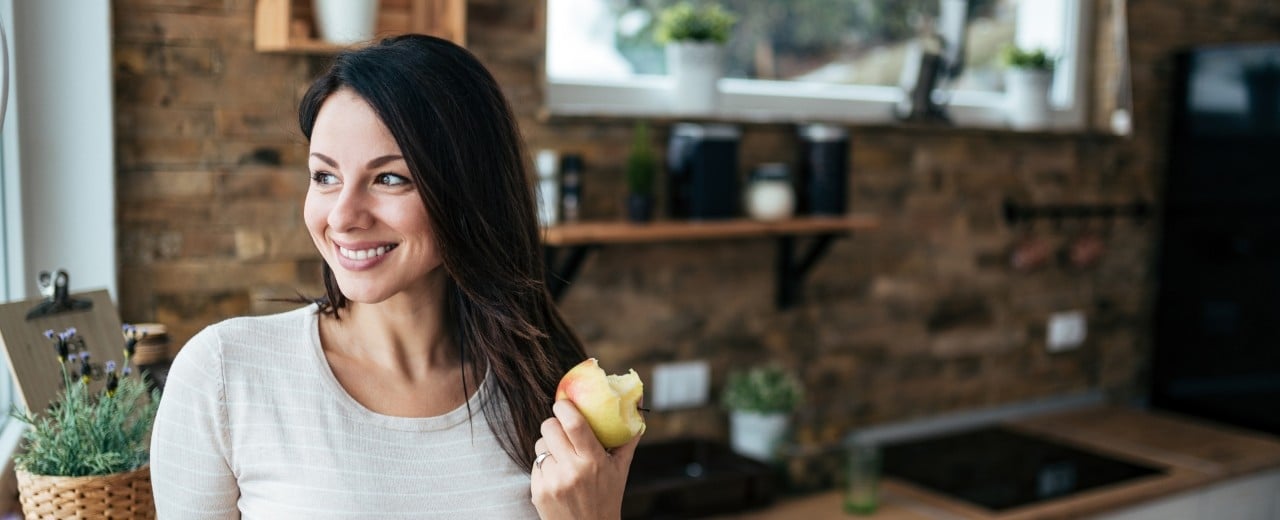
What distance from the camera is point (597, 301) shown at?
244cm

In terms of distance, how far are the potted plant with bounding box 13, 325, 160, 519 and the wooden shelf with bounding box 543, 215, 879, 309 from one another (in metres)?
0.85

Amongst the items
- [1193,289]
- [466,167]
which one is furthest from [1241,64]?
[466,167]

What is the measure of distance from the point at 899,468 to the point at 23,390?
1961 mm

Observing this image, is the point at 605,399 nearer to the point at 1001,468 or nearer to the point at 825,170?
the point at 825,170

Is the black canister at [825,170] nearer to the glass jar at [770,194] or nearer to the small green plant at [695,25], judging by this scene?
the glass jar at [770,194]

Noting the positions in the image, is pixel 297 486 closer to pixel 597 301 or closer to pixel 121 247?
pixel 121 247

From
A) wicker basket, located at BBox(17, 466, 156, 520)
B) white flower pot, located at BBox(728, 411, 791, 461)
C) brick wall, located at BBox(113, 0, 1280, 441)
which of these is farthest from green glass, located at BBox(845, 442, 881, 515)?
wicker basket, located at BBox(17, 466, 156, 520)

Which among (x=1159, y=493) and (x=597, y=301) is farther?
(x=1159, y=493)

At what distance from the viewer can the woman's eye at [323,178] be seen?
1.19 metres

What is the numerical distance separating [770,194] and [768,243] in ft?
0.81

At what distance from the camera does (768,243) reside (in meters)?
2.69

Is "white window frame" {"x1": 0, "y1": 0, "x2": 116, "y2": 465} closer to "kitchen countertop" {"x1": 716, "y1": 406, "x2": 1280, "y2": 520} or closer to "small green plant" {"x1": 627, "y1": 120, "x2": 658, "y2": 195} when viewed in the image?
"small green plant" {"x1": 627, "y1": 120, "x2": 658, "y2": 195}

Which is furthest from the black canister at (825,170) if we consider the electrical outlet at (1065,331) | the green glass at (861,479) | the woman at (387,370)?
the woman at (387,370)

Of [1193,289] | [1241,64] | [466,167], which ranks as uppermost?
[1241,64]
